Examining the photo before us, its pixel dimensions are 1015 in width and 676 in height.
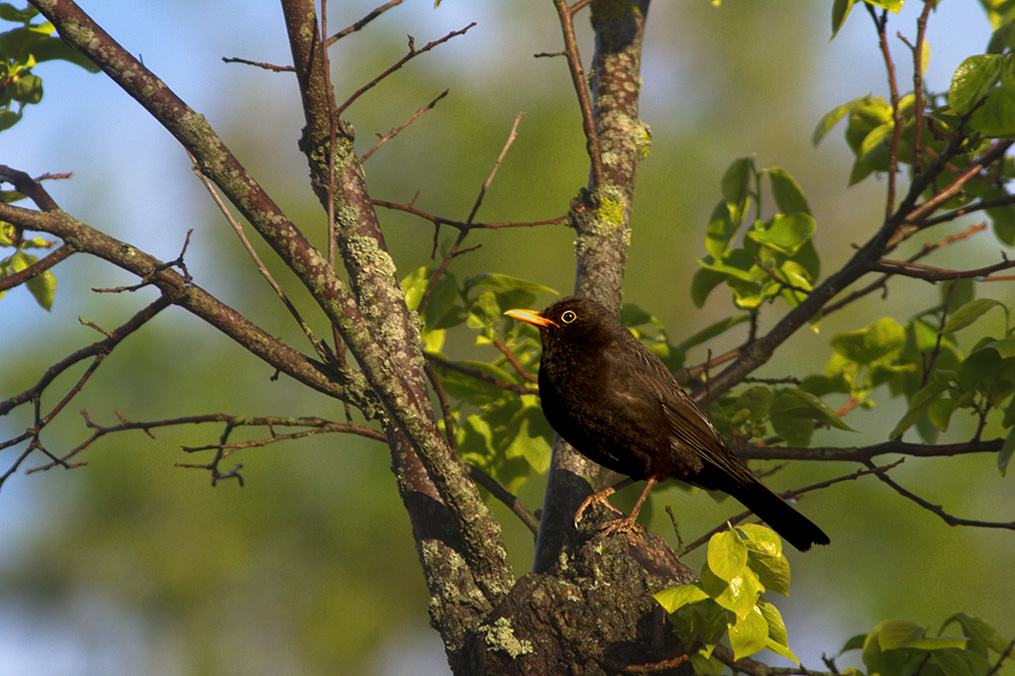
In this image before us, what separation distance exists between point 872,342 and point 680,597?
2585 mm

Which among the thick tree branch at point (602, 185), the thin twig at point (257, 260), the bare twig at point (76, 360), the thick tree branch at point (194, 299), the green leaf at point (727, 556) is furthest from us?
the thick tree branch at point (602, 185)

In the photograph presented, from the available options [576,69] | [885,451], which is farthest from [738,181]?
[885,451]

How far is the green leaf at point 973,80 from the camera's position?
354 centimetres

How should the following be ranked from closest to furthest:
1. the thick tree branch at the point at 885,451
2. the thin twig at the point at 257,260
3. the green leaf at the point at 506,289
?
the thin twig at the point at 257,260
the thick tree branch at the point at 885,451
the green leaf at the point at 506,289

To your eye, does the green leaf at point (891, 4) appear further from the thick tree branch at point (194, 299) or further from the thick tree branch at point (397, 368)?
the thick tree branch at point (194, 299)

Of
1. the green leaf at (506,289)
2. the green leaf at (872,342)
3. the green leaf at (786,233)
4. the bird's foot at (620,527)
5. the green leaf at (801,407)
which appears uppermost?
the green leaf at (786,233)

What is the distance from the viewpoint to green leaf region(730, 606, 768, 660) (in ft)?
8.10

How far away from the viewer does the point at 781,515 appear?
3.80 metres

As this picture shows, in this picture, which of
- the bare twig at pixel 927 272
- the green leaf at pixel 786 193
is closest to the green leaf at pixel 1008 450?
the bare twig at pixel 927 272

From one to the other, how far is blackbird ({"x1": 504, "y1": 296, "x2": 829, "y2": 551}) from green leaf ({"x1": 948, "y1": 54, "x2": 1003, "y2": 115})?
1754mm

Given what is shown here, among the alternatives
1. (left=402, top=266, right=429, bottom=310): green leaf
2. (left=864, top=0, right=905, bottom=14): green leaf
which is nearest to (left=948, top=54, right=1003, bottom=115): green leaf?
(left=864, top=0, right=905, bottom=14): green leaf

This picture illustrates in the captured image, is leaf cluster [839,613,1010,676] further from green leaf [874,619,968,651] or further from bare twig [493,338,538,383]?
bare twig [493,338,538,383]

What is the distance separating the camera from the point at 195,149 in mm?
3434

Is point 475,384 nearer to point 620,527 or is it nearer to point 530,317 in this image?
point 530,317
